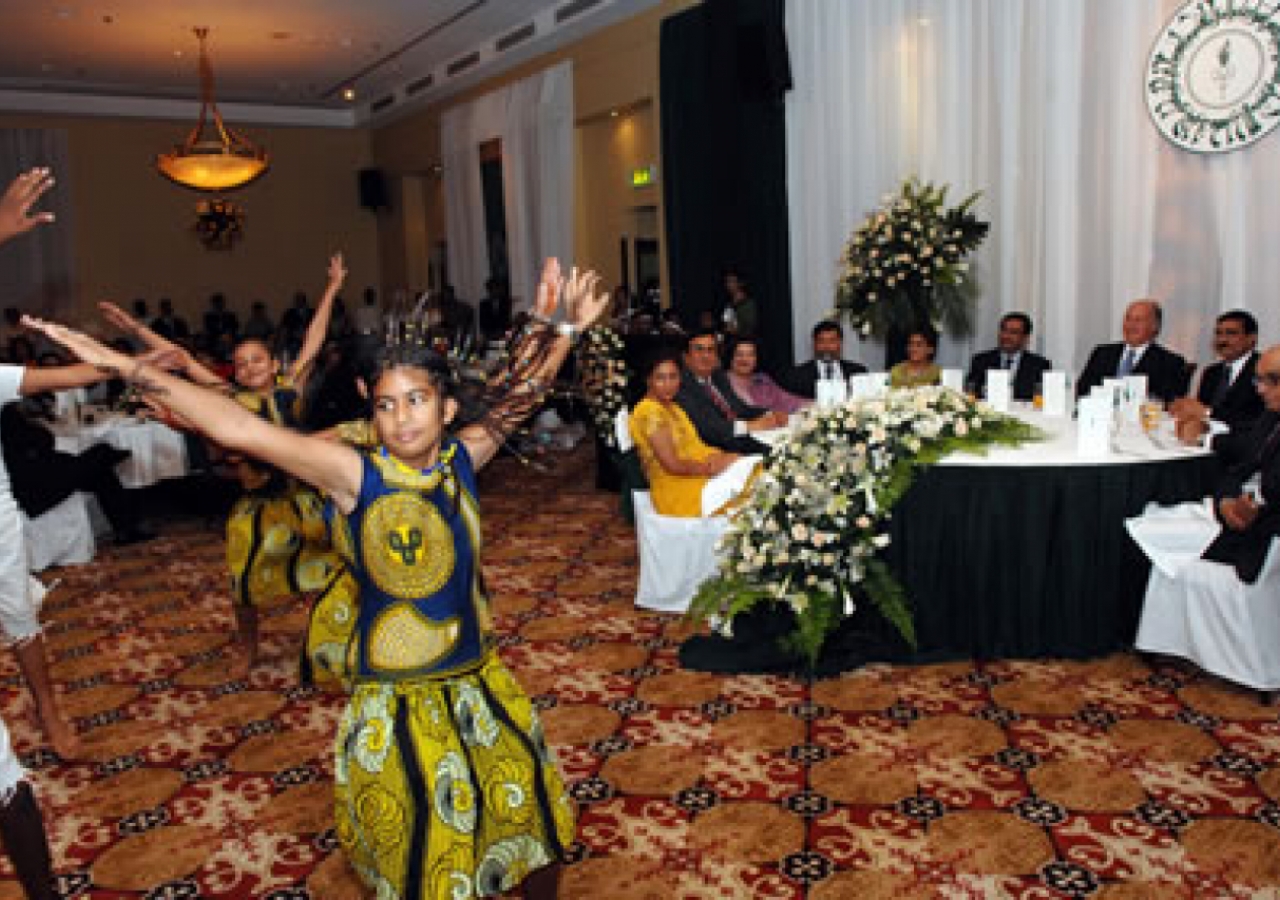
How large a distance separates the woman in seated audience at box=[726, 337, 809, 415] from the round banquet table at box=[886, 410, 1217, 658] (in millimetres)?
1975

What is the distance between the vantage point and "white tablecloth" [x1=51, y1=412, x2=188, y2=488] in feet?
23.9

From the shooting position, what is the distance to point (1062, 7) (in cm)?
639

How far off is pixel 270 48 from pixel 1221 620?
12021 mm

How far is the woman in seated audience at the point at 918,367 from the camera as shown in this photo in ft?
19.9

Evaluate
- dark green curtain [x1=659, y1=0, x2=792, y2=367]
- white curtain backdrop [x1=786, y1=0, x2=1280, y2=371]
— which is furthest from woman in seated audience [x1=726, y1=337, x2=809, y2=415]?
dark green curtain [x1=659, y1=0, x2=792, y2=367]

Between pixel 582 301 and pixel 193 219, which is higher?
pixel 193 219

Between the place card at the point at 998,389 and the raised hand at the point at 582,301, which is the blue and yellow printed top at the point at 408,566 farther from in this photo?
the place card at the point at 998,389

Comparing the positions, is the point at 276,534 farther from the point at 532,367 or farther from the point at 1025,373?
the point at 1025,373

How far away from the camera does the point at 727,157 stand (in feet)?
30.9

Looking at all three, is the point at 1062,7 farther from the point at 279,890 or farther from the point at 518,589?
the point at 279,890

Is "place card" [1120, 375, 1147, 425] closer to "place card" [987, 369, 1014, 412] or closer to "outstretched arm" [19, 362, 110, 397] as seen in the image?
"place card" [987, 369, 1014, 412]

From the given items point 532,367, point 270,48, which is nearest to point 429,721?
point 532,367

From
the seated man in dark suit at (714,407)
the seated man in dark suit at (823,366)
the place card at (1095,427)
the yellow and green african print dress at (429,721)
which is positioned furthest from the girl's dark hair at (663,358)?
the yellow and green african print dress at (429,721)

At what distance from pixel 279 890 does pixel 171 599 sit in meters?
3.44
